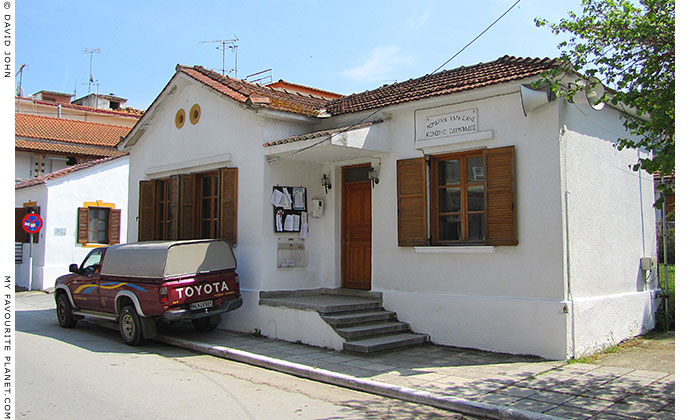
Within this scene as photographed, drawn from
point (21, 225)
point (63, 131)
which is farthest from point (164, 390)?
point (63, 131)

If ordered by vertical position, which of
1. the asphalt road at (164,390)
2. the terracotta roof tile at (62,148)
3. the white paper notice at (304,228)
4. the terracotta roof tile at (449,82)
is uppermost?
the terracotta roof tile at (62,148)

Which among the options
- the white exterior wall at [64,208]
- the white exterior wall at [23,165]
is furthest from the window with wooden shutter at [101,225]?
the white exterior wall at [23,165]

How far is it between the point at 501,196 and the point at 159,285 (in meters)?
5.81

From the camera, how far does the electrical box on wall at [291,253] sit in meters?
11.2

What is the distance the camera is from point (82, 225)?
20.8 metres

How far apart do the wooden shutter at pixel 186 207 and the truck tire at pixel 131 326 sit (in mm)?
2910

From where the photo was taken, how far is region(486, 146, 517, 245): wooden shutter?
8.75 m

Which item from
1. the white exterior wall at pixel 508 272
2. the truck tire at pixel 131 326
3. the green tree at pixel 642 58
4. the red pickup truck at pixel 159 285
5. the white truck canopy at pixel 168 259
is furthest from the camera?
the truck tire at pixel 131 326

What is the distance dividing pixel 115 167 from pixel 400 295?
15639mm

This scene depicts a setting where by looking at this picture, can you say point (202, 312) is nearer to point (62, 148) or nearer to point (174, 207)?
point (174, 207)

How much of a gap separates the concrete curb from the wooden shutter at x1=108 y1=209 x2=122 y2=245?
1276 cm

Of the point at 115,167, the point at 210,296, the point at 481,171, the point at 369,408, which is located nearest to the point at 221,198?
the point at 210,296

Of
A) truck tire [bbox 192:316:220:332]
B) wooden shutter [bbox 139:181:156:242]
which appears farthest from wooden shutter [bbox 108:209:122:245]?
truck tire [bbox 192:316:220:332]

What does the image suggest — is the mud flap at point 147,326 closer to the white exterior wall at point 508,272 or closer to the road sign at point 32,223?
Answer: the white exterior wall at point 508,272
